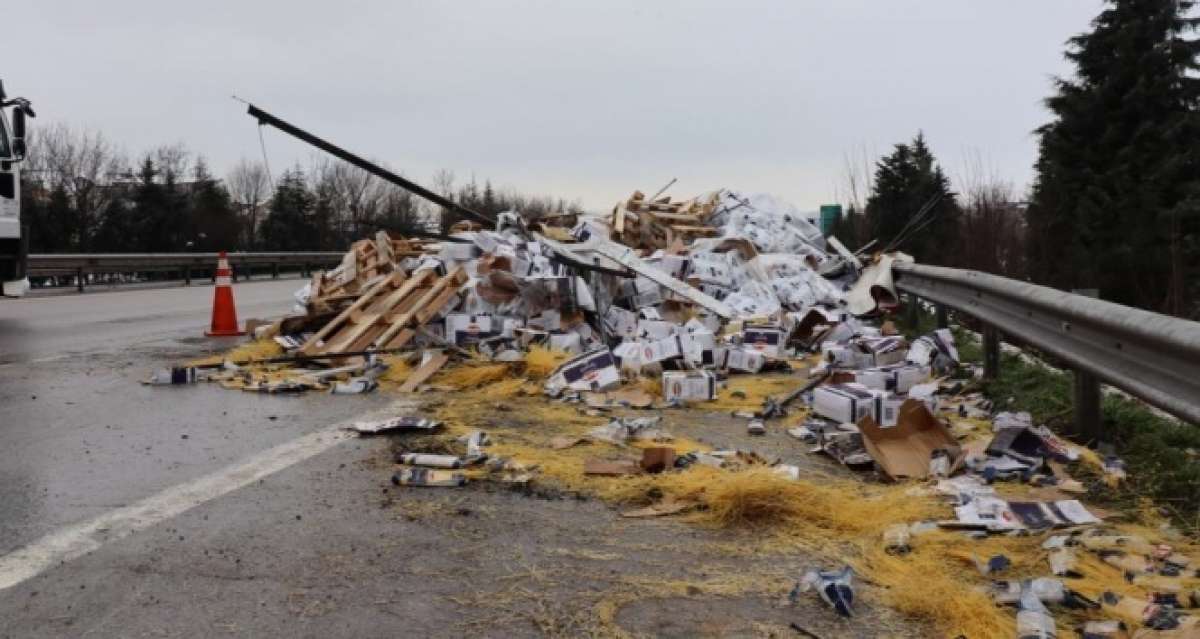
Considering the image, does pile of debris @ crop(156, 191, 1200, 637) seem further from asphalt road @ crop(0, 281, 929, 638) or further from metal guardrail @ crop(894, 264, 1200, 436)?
metal guardrail @ crop(894, 264, 1200, 436)

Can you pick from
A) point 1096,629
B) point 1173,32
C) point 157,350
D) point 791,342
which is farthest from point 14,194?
point 1173,32

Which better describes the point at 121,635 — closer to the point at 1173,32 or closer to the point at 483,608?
the point at 483,608

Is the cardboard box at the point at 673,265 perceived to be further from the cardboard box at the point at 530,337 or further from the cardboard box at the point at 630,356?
the cardboard box at the point at 630,356

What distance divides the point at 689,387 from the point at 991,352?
7.70ft

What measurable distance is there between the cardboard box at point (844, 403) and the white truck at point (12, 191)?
40.0 ft

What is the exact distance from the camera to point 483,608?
2.91 meters

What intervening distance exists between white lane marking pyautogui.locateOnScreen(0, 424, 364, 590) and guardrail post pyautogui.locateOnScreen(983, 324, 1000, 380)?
191 inches

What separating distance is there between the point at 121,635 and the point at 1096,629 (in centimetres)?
294

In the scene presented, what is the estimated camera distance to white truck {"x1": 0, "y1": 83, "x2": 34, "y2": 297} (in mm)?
12883

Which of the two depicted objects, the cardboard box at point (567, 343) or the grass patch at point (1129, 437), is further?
the cardboard box at point (567, 343)

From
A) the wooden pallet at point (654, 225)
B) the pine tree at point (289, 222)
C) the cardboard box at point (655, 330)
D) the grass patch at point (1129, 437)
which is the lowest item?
the grass patch at point (1129, 437)

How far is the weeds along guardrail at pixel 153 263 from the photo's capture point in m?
22.6

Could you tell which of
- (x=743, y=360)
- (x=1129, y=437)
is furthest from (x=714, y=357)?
(x=1129, y=437)

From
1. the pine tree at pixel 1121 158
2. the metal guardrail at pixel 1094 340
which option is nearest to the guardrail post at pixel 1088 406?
the metal guardrail at pixel 1094 340
